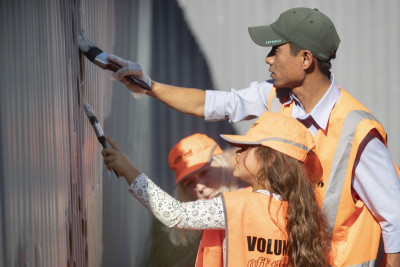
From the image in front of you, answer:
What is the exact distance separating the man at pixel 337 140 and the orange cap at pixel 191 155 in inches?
22.4

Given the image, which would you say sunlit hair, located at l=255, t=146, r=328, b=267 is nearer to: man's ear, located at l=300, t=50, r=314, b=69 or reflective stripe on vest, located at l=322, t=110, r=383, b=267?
reflective stripe on vest, located at l=322, t=110, r=383, b=267

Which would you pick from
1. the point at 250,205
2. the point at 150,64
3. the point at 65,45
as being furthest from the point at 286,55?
the point at 150,64

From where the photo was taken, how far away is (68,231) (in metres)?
1.90

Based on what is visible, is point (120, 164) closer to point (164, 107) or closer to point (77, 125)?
point (77, 125)

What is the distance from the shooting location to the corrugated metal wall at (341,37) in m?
3.30

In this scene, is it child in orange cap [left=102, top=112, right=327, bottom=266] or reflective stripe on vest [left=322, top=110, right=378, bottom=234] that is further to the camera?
reflective stripe on vest [left=322, top=110, right=378, bottom=234]

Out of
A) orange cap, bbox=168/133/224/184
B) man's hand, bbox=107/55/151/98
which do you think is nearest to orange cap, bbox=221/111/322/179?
man's hand, bbox=107/55/151/98

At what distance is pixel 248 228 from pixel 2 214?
747mm

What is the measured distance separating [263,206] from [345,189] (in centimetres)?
33

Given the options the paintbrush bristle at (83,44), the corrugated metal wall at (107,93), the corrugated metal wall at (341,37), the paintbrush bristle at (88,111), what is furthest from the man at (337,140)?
the corrugated metal wall at (341,37)

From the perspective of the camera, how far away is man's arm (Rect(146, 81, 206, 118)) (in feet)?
7.91

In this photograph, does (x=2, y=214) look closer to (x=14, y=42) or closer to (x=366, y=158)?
(x=14, y=42)

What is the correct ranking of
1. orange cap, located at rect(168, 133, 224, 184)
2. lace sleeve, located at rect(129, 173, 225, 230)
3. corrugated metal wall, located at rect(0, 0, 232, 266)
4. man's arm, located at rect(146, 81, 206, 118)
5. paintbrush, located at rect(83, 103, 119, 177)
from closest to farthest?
corrugated metal wall, located at rect(0, 0, 232, 266) < lace sleeve, located at rect(129, 173, 225, 230) < paintbrush, located at rect(83, 103, 119, 177) < man's arm, located at rect(146, 81, 206, 118) < orange cap, located at rect(168, 133, 224, 184)

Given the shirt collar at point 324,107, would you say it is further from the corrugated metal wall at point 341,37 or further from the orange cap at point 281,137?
the corrugated metal wall at point 341,37
